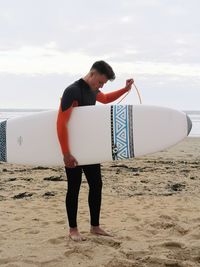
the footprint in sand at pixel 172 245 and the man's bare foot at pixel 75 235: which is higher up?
the man's bare foot at pixel 75 235

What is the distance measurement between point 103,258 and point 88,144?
3.68 feet

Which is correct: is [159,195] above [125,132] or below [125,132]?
below

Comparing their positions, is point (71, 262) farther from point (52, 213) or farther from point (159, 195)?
point (159, 195)

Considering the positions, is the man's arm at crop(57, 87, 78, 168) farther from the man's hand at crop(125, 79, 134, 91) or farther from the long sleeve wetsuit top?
the man's hand at crop(125, 79, 134, 91)

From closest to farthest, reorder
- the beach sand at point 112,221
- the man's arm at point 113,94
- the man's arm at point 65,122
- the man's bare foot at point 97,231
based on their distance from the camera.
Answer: the beach sand at point 112,221
the man's arm at point 65,122
the man's bare foot at point 97,231
the man's arm at point 113,94

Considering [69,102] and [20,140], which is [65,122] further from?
[20,140]

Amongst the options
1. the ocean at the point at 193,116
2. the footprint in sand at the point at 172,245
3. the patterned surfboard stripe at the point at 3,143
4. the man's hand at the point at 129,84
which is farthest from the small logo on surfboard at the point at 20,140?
the ocean at the point at 193,116

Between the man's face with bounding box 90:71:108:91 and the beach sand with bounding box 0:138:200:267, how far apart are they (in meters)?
1.37

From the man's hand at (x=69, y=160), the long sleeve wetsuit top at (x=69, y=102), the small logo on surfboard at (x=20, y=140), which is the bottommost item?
the man's hand at (x=69, y=160)

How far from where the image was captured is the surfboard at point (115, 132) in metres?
4.11

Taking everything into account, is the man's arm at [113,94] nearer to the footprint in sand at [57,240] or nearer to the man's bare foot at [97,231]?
the man's bare foot at [97,231]

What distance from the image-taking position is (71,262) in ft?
11.1

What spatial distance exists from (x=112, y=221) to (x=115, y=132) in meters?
1.06

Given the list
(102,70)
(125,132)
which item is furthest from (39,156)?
(102,70)
